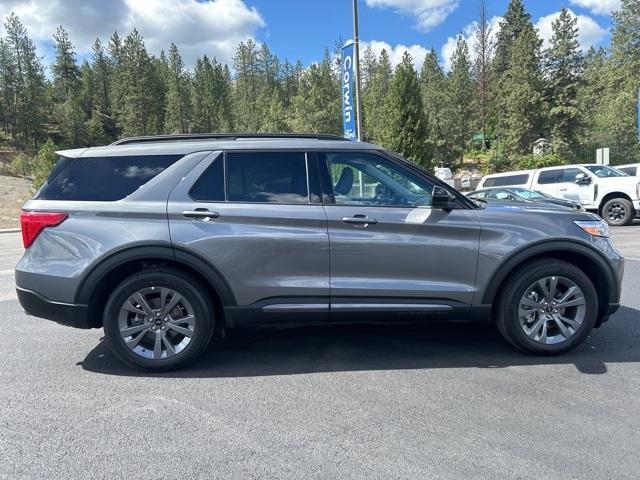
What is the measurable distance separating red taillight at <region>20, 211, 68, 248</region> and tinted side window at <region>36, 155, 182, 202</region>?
0.50ft

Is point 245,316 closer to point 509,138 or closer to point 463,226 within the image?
point 463,226

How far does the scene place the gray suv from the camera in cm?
373

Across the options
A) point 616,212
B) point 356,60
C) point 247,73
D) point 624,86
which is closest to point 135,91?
point 247,73

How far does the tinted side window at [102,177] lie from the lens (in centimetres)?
382

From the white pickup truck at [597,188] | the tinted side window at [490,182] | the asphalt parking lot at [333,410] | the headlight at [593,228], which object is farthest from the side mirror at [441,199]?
the tinted side window at [490,182]

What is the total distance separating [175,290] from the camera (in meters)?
3.78

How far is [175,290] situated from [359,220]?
1.57 meters

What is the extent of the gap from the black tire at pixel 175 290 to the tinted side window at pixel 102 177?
0.71 meters

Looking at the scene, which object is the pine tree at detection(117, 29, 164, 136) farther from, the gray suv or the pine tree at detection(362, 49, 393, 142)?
the gray suv

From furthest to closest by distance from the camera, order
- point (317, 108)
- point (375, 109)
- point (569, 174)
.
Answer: point (375, 109), point (317, 108), point (569, 174)

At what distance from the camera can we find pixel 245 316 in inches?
150

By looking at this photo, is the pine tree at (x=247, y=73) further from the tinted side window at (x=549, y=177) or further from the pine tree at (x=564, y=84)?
the tinted side window at (x=549, y=177)

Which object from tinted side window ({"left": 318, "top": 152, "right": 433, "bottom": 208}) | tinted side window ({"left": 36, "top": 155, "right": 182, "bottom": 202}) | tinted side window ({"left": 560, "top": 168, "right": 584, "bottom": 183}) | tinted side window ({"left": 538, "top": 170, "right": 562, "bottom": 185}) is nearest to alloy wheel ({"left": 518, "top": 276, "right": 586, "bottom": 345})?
tinted side window ({"left": 318, "top": 152, "right": 433, "bottom": 208})

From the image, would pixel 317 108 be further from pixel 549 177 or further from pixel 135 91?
pixel 549 177
